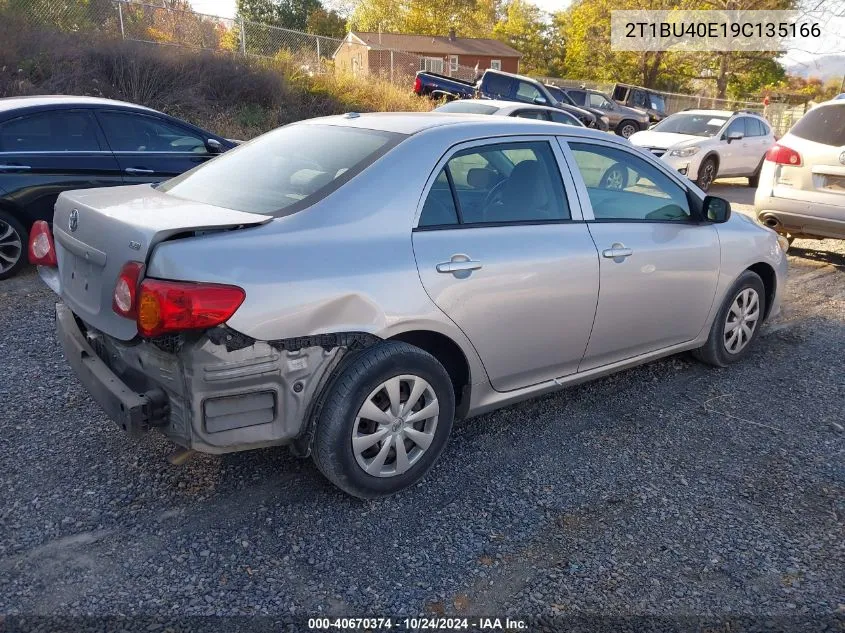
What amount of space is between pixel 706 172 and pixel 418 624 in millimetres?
13247

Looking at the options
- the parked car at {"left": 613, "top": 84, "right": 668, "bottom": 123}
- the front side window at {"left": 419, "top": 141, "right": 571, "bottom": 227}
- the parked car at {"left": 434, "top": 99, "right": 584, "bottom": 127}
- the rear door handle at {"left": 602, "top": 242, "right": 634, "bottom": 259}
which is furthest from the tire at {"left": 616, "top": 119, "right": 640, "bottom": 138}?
the front side window at {"left": 419, "top": 141, "right": 571, "bottom": 227}

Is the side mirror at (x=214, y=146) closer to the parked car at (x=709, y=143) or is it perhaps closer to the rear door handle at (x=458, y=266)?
the rear door handle at (x=458, y=266)

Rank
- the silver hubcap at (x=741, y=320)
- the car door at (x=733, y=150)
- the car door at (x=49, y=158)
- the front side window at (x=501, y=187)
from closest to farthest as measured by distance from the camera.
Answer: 1. the front side window at (x=501, y=187)
2. the silver hubcap at (x=741, y=320)
3. the car door at (x=49, y=158)
4. the car door at (x=733, y=150)

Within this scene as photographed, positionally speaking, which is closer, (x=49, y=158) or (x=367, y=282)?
(x=367, y=282)

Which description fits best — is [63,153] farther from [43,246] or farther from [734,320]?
[734,320]

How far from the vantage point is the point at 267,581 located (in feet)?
8.96

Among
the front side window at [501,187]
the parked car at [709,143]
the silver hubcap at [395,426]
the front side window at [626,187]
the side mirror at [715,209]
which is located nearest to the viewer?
the silver hubcap at [395,426]

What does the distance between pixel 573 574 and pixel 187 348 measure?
5.68 ft

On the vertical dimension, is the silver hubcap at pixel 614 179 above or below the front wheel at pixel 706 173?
above

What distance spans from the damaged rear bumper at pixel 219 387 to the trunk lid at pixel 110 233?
20 centimetres

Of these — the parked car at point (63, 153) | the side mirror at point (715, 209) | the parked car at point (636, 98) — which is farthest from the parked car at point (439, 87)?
the side mirror at point (715, 209)

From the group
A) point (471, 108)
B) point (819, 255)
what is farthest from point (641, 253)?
point (471, 108)

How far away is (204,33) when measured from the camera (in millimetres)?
17859

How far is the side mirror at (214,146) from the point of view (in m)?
7.39
